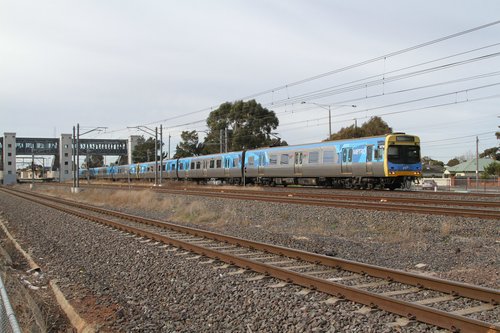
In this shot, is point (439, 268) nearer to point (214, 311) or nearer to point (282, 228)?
point (214, 311)

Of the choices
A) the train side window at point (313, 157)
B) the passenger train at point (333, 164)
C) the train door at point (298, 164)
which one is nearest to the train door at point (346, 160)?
the passenger train at point (333, 164)

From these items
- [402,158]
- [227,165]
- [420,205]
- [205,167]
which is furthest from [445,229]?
[205,167]

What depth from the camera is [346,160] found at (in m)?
27.4

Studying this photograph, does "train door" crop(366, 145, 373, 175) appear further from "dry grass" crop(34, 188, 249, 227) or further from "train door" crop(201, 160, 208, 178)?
"train door" crop(201, 160, 208, 178)

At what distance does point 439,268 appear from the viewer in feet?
28.1

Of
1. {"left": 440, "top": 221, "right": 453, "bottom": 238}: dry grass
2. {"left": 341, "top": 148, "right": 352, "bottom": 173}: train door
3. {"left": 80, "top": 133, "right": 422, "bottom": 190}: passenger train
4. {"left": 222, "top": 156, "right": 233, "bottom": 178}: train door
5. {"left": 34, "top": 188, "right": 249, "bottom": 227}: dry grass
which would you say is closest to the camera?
{"left": 440, "top": 221, "right": 453, "bottom": 238}: dry grass

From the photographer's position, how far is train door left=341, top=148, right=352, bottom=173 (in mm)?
27078

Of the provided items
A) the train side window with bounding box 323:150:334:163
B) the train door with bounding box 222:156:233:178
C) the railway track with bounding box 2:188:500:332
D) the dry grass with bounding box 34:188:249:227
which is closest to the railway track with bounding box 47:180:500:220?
the dry grass with bounding box 34:188:249:227

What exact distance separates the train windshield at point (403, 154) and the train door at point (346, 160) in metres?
2.79

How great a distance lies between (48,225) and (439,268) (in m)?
15.0

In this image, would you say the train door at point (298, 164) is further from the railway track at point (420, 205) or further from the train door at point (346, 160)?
the railway track at point (420, 205)

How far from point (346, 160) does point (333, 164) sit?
1.24m

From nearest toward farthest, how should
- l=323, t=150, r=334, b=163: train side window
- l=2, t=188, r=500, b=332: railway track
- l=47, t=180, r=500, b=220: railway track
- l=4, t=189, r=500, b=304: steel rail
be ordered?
l=2, t=188, r=500, b=332: railway track, l=4, t=189, r=500, b=304: steel rail, l=47, t=180, r=500, b=220: railway track, l=323, t=150, r=334, b=163: train side window

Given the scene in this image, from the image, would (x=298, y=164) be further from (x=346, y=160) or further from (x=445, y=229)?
(x=445, y=229)
